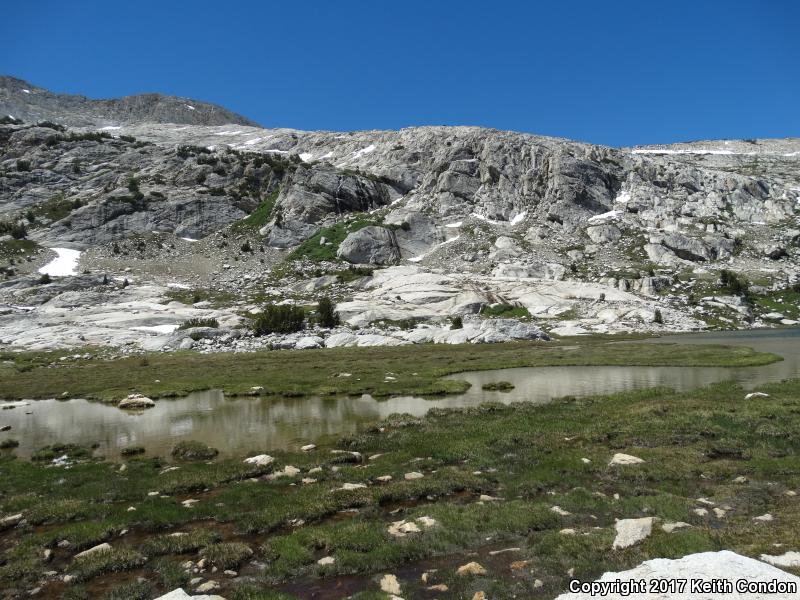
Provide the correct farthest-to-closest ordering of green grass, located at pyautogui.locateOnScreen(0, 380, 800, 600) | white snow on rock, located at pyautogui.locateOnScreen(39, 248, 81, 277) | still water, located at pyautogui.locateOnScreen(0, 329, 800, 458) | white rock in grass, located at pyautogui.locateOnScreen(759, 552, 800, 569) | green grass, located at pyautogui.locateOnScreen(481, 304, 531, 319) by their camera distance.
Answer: white snow on rock, located at pyautogui.locateOnScreen(39, 248, 81, 277) → green grass, located at pyautogui.locateOnScreen(481, 304, 531, 319) → still water, located at pyautogui.locateOnScreen(0, 329, 800, 458) → green grass, located at pyautogui.locateOnScreen(0, 380, 800, 600) → white rock in grass, located at pyautogui.locateOnScreen(759, 552, 800, 569)

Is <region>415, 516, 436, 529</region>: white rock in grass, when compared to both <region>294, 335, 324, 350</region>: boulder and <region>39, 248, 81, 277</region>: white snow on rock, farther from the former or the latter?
<region>39, 248, 81, 277</region>: white snow on rock

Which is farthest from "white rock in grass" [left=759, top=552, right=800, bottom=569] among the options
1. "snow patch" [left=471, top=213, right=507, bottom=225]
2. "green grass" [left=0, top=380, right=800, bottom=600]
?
"snow patch" [left=471, top=213, right=507, bottom=225]

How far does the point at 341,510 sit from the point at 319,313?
306 ft

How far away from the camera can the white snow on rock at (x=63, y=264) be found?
137 meters

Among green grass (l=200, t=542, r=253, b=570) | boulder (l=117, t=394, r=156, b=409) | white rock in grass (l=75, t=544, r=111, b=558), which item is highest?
green grass (l=200, t=542, r=253, b=570)

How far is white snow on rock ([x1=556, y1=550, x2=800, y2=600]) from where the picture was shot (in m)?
7.06

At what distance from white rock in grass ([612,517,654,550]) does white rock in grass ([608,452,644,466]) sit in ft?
21.2

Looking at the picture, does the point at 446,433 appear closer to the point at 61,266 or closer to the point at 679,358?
the point at 679,358

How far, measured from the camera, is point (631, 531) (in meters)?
11.7

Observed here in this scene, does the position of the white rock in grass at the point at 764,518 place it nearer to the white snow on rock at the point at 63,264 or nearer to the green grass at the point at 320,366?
the green grass at the point at 320,366

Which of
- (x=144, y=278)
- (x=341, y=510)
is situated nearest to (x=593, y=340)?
(x=341, y=510)

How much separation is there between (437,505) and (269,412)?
2423 centimetres

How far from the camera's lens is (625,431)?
23688 mm

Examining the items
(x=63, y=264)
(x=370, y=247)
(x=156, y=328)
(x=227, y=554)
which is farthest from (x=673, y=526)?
(x=63, y=264)
